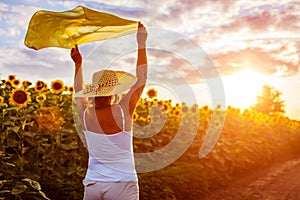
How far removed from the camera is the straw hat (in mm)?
3697

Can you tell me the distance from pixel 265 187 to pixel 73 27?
6.54 m

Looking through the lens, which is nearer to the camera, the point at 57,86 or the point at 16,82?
the point at 16,82

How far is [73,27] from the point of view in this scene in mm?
4355

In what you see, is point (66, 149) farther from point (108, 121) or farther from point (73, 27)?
point (108, 121)

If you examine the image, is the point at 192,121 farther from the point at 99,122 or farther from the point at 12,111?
the point at 99,122

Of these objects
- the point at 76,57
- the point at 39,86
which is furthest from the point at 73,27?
the point at 39,86

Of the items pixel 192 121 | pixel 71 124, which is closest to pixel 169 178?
pixel 71 124

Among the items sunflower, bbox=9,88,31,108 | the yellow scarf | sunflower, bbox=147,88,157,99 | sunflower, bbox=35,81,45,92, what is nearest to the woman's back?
the yellow scarf

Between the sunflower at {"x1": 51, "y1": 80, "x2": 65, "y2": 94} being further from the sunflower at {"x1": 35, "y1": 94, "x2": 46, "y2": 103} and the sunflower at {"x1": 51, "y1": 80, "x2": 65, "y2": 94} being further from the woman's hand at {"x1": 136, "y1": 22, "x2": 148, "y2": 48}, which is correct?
the woman's hand at {"x1": 136, "y1": 22, "x2": 148, "y2": 48}

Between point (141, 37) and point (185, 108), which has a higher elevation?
point (185, 108)

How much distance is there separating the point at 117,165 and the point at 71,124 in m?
3.70

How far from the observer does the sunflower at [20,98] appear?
662 centimetres

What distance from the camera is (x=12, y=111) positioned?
22.1 feet

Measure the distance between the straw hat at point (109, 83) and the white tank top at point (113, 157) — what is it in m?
0.18
